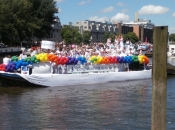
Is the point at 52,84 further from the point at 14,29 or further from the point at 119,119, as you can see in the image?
the point at 14,29

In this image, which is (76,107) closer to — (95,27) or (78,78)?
(78,78)

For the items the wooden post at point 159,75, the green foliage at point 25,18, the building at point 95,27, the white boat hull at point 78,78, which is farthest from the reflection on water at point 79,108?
the building at point 95,27

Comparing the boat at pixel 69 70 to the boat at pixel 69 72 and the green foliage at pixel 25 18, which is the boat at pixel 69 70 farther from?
the green foliage at pixel 25 18

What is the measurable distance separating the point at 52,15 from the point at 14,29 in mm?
13856

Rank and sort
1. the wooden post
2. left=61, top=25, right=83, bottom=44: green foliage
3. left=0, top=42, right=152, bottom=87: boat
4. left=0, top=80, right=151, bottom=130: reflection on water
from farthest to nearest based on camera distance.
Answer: left=61, top=25, right=83, bottom=44: green foliage, left=0, top=42, right=152, bottom=87: boat, left=0, top=80, right=151, bottom=130: reflection on water, the wooden post

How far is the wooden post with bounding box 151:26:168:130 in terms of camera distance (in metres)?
8.17

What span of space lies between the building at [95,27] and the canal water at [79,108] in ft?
442

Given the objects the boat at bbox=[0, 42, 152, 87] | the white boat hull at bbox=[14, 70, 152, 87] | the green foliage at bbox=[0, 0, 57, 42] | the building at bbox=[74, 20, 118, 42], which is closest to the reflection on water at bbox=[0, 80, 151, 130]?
the white boat hull at bbox=[14, 70, 152, 87]

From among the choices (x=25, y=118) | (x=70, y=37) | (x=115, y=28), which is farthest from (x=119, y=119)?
(x=115, y=28)

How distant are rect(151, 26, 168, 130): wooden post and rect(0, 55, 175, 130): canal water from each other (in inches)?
196

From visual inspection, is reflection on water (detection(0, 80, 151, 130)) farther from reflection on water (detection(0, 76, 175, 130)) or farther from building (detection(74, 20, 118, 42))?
building (detection(74, 20, 118, 42))

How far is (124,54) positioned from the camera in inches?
1144

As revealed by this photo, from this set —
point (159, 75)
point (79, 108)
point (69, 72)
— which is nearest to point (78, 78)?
point (69, 72)

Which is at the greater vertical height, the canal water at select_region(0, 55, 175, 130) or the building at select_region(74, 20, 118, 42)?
the building at select_region(74, 20, 118, 42)
